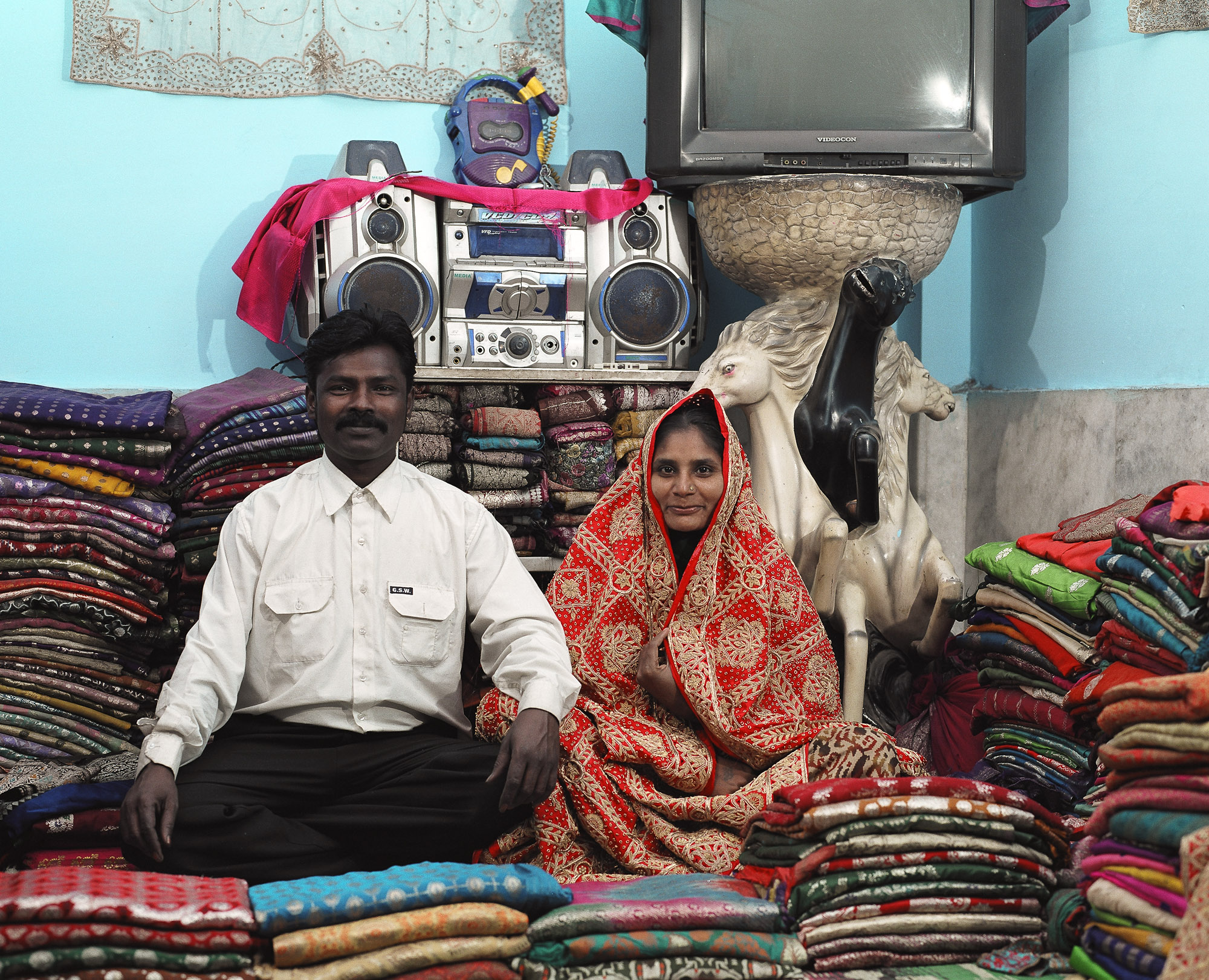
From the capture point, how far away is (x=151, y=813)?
6.36 ft

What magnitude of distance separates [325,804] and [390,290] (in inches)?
57.3

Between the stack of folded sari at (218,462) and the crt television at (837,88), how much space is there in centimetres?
121

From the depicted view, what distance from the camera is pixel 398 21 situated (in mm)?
3498

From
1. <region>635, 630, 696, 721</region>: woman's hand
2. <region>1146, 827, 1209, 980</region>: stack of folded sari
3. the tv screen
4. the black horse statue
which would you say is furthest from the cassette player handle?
<region>1146, 827, 1209, 980</region>: stack of folded sari

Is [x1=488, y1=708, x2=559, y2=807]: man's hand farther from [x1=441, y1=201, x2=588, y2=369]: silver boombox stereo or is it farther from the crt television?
the crt television

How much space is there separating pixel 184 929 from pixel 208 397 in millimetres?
1637

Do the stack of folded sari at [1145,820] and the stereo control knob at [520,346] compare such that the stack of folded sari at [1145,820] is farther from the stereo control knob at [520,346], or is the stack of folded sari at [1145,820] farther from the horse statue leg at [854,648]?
the stereo control knob at [520,346]

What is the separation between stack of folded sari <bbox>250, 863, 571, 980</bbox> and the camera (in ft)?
5.16

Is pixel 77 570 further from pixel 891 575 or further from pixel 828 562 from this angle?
pixel 891 575

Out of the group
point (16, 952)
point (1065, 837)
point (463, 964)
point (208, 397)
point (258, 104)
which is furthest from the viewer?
point (258, 104)

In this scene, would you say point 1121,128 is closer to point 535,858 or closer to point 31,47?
point 535,858

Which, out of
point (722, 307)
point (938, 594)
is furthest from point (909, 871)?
point (722, 307)

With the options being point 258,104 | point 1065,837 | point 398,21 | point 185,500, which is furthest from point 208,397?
point 1065,837

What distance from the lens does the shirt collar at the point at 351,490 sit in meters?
2.40
